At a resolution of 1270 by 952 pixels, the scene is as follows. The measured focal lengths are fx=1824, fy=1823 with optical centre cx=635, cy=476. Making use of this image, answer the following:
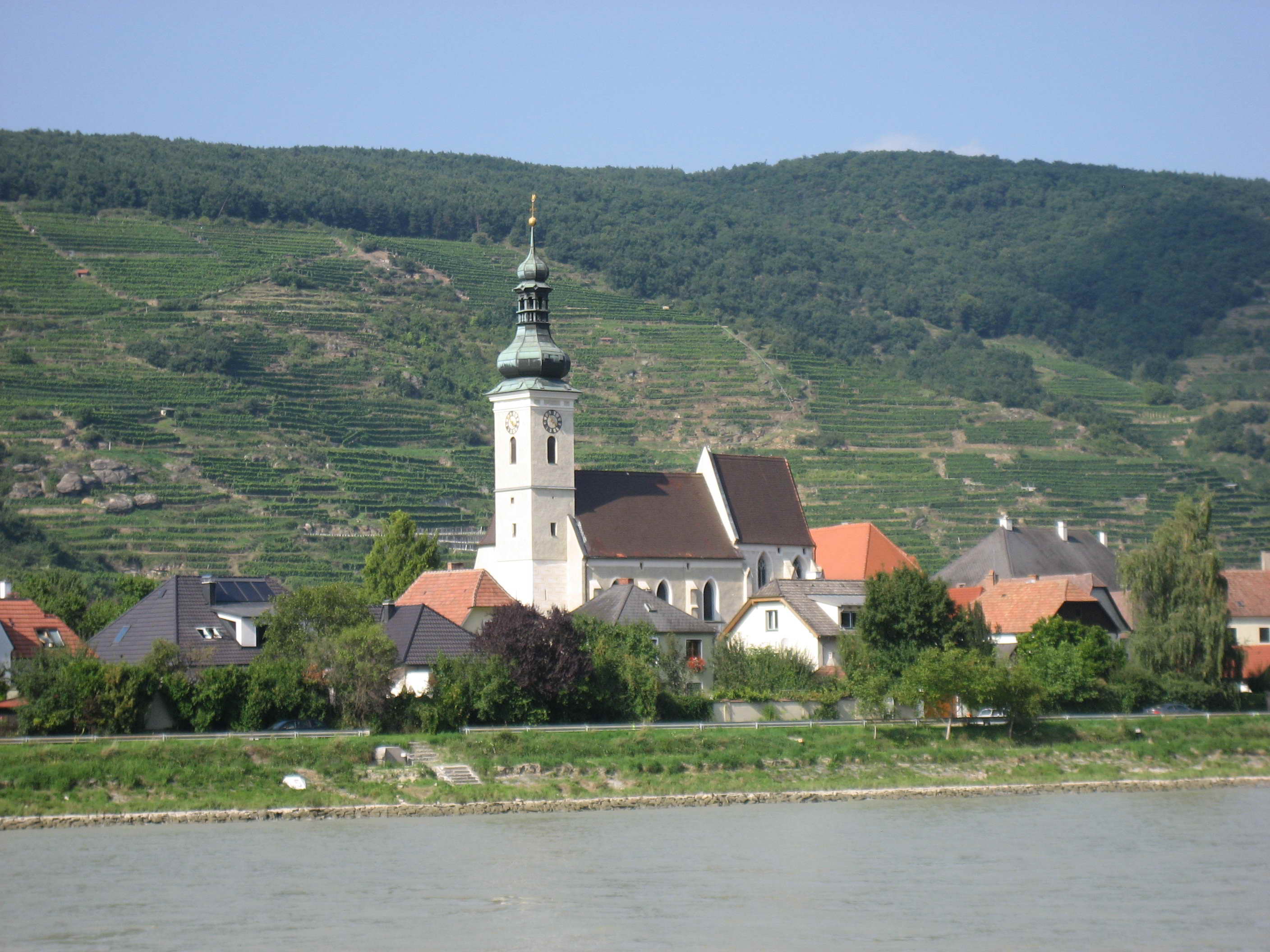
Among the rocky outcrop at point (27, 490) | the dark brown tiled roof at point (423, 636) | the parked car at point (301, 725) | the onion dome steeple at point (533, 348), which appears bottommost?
the parked car at point (301, 725)

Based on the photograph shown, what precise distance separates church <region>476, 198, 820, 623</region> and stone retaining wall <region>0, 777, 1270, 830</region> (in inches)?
651

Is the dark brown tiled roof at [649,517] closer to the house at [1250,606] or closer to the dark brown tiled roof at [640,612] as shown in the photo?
the dark brown tiled roof at [640,612]

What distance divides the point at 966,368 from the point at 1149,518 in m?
45.7

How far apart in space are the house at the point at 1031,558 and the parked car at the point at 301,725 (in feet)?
104

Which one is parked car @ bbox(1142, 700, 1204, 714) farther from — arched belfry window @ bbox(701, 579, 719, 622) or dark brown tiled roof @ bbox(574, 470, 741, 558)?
dark brown tiled roof @ bbox(574, 470, 741, 558)

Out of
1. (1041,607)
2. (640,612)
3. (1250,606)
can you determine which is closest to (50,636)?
(640,612)

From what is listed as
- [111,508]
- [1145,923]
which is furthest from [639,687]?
[111,508]

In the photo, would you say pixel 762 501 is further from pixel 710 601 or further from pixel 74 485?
pixel 74 485

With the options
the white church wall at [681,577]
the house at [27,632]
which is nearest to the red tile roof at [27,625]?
the house at [27,632]

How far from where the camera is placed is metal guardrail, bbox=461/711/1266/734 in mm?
43219

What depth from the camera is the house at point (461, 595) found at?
2169 inches

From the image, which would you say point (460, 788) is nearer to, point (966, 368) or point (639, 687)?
point (639, 687)

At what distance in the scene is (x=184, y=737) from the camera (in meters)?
40.1

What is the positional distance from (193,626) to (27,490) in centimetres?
4390
